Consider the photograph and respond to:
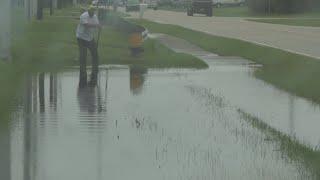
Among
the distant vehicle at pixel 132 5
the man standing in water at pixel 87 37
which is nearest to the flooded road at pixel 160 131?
the man standing in water at pixel 87 37

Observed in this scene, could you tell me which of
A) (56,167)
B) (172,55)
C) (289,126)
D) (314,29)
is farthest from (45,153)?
(314,29)

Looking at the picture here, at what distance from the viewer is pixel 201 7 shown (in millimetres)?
60094

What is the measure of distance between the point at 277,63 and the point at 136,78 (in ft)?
17.3

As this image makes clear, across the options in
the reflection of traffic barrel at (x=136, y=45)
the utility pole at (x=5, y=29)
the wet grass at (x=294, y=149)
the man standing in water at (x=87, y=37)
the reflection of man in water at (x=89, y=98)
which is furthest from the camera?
the reflection of traffic barrel at (x=136, y=45)

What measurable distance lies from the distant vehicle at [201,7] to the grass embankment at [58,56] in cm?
3197

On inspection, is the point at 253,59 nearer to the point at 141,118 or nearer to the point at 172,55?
the point at 172,55

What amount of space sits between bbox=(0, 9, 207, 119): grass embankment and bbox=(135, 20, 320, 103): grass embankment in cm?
183

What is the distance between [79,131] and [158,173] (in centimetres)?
236

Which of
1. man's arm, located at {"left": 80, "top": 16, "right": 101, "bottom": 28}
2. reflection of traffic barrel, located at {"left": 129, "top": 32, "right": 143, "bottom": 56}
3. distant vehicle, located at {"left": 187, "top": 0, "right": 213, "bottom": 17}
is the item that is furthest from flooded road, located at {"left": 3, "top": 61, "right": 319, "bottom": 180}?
distant vehicle, located at {"left": 187, "top": 0, "right": 213, "bottom": 17}

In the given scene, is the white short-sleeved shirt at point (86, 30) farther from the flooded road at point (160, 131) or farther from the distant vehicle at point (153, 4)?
the distant vehicle at point (153, 4)

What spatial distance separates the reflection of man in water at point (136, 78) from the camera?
1437 cm

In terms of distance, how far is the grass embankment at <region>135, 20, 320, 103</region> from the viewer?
1502cm

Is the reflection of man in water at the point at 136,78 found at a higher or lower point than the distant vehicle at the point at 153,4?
lower

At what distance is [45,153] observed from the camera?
846 cm
